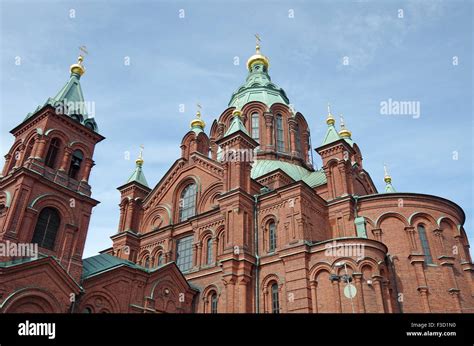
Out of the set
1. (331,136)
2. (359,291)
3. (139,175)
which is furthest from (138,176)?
(359,291)

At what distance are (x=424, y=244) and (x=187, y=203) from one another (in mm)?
16708

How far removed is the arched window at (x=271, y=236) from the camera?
2438 cm

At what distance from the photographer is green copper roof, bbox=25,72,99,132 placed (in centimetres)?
2352

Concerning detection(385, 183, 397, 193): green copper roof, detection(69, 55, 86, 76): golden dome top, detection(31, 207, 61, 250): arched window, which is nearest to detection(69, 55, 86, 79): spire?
detection(69, 55, 86, 76): golden dome top

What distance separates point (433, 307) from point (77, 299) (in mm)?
19024

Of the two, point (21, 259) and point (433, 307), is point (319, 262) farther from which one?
point (21, 259)

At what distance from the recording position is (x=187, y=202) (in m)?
30.7

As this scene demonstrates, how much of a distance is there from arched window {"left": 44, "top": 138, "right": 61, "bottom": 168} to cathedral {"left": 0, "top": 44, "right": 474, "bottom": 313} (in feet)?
0.19

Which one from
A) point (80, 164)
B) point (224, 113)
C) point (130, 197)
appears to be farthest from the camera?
point (224, 113)

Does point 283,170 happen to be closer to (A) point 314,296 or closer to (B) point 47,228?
(A) point 314,296

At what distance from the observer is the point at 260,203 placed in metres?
25.9

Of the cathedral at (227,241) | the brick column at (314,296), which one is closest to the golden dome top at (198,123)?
the cathedral at (227,241)
